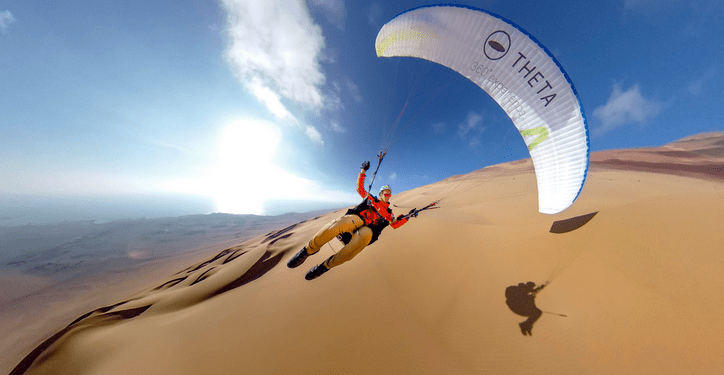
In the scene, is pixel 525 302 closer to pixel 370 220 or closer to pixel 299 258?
pixel 370 220

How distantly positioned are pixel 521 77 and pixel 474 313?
5578mm

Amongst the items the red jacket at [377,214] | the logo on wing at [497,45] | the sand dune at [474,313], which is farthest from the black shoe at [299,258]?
the logo on wing at [497,45]

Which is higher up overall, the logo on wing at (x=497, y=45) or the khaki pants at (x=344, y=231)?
the logo on wing at (x=497, y=45)

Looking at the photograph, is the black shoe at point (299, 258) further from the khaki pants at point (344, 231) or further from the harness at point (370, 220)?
the harness at point (370, 220)

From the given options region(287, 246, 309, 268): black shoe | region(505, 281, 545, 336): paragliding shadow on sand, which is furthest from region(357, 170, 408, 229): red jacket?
region(505, 281, 545, 336): paragliding shadow on sand

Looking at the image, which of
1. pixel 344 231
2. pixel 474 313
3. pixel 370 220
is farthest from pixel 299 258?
pixel 474 313

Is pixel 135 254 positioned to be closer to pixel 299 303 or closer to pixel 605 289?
pixel 299 303

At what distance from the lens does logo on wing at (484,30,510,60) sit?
4.72 metres

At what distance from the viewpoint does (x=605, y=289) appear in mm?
3205

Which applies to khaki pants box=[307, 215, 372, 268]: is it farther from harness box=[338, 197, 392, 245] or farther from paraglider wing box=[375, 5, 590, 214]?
paraglider wing box=[375, 5, 590, 214]

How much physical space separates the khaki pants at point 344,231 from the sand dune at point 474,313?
67cm

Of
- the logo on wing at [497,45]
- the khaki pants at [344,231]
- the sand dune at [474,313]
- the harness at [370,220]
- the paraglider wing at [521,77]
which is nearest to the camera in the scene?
the sand dune at [474,313]

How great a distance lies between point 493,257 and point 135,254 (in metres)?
46.7

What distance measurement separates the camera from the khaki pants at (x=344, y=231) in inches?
164
